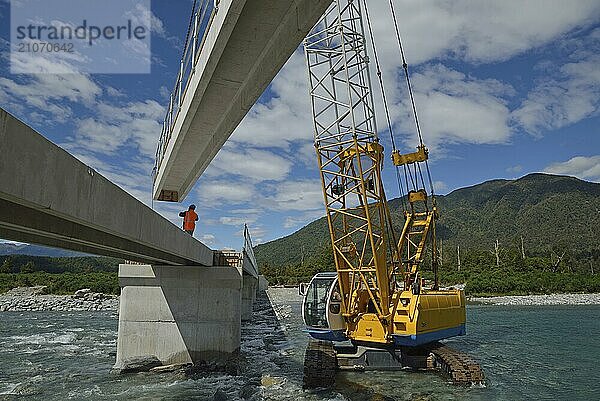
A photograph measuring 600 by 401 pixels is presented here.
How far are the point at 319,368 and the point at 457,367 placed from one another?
4086mm

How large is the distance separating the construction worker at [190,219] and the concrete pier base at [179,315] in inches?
52.6

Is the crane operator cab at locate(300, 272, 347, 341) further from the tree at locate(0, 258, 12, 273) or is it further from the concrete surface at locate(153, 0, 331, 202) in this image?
the tree at locate(0, 258, 12, 273)

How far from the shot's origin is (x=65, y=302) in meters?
48.6

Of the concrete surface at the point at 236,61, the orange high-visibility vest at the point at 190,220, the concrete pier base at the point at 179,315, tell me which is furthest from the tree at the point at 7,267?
the concrete surface at the point at 236,61

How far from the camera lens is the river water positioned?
1370cm

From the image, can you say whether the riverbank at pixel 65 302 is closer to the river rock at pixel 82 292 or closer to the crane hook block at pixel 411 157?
the river rock at pixel 82 292

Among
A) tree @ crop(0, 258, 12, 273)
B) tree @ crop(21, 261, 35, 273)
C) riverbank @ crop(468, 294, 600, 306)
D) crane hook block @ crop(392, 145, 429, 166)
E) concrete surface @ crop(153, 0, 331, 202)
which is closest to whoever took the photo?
concrete surface @ crop(153, 0, 331, 202)

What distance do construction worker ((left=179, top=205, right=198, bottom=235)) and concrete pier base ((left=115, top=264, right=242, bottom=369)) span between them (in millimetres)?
1337

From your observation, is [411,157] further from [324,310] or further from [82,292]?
[82,292]

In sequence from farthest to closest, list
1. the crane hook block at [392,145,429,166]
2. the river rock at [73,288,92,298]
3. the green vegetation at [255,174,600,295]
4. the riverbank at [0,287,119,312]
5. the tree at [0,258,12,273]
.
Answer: the tree at [0,258,12,273]
the green vegetation at [255,174,600,295]
the river rock at [73,288,92,298]
the riverbank at [0,287,119,312]
the crane hook block at [392,145,429,166]

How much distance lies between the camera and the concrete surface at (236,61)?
741 centimetres

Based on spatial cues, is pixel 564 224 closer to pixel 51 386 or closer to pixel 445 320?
pixel 445 320

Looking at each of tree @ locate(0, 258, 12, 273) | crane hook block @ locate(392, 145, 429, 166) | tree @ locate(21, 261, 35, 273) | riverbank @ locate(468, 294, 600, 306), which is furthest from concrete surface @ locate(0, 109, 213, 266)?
tree @ locate(0, 258, 12, 273)

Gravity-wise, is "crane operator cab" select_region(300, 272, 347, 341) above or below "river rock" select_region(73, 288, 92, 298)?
below
